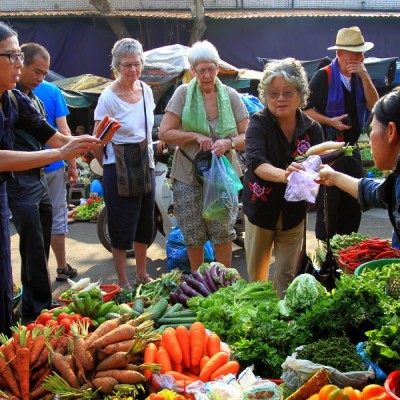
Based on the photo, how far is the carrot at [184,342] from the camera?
123 inches

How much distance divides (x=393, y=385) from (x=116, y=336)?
1.37 m

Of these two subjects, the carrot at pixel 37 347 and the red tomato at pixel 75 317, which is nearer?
the carrot at pixel 37 347

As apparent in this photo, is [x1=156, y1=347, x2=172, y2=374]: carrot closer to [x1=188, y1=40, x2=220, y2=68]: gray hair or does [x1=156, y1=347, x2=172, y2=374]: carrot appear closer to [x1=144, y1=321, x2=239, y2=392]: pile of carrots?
[x1=144, y1=321, x2=239, y2=392]: pile of carrots

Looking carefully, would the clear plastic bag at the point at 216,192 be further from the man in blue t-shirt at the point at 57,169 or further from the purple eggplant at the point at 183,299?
the man in blue t-shirt at the point at 57,169

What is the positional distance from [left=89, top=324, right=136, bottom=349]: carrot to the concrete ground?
2.94 metres

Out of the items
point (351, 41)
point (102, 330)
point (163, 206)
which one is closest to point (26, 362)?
point (102, 330)

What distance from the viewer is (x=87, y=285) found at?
440 centimetres

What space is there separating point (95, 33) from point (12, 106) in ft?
45.3

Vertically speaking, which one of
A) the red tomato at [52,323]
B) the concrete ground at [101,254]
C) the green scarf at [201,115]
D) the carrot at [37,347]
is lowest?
the concrete ground at [101,254]

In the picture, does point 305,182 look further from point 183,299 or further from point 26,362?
point 26,362

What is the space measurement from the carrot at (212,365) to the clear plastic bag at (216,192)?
2.00 m

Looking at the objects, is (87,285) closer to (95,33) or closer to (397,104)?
Result: (397,104)

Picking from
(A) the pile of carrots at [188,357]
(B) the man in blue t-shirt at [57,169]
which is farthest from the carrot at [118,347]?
(B) the man in blue t-shirt at [57,169]

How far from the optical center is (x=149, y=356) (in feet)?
9.91
